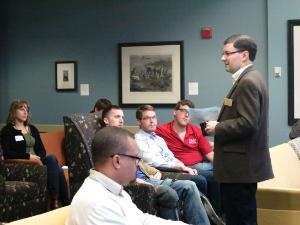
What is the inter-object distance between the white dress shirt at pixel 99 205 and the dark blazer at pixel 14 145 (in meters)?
3.36

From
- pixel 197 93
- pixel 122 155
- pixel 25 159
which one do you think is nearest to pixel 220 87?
pixel 197 93

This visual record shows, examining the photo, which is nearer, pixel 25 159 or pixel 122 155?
pixel 122 155

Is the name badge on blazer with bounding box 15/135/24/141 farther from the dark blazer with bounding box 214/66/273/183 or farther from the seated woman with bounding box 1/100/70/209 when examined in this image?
the dark blazer with bounding box 214/66/273/183

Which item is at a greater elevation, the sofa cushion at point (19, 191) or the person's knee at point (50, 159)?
the person's knee at point (50, 159)

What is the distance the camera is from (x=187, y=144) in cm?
466

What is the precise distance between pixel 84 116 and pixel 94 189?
1.85 metres

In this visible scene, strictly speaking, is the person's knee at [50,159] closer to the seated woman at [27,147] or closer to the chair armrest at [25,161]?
the seated woman at [27,147]

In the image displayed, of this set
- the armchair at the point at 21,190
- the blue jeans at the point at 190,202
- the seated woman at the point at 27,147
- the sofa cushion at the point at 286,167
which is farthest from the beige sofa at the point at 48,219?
the seated woman at the point at 27,147

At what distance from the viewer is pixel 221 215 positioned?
174 inches

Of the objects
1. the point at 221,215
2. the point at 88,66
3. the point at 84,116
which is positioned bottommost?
the point at 221,215

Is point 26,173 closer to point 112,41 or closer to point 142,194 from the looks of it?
point 142,194

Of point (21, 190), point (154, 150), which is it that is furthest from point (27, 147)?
point (154, 150)

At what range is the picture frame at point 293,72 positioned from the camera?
571 centimetres

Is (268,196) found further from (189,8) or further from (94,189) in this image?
(189,8)
